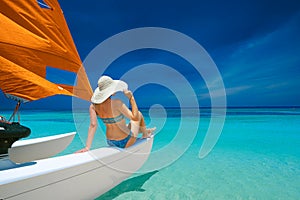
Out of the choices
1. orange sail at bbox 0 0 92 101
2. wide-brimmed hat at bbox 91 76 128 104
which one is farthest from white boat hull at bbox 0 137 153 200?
orange sail at bbox 0 0 92 101

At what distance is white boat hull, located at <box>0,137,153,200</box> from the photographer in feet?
5.10

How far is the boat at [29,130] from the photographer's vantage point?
1.70 meters

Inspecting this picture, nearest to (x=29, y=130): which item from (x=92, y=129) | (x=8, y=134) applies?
(x=8, y=134)

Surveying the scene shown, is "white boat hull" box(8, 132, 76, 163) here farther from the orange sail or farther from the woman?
the woman

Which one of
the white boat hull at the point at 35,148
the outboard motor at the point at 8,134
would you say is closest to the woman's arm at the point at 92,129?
the outboard motor at the point at 8,134

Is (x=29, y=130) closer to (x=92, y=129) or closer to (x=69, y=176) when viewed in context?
(x=69, y=176)

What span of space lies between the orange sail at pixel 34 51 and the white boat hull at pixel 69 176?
0.99 metres

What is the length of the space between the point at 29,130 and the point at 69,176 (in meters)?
0.55

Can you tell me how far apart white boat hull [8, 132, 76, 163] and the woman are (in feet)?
3.36

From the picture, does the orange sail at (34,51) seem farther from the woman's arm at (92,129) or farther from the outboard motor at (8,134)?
the outboard motor at (8,134)

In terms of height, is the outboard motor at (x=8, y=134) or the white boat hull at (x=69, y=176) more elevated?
the outboard motor at (x=8, y=134)

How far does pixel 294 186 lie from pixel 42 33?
165 inches

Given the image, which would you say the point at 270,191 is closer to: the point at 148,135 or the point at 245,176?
the point at 245,176

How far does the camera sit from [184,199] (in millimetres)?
2633
